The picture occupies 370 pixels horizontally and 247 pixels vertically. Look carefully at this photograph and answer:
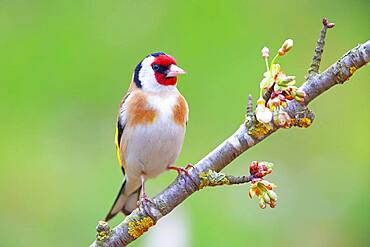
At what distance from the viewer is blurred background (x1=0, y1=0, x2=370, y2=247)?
13.9ft

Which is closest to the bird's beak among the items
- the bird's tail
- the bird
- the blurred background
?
the bird

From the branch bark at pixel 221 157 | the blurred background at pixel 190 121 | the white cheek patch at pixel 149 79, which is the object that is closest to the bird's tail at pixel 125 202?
the white cheek patch at pixel 149 79

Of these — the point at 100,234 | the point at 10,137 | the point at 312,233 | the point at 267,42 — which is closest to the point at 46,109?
the point at 10,137

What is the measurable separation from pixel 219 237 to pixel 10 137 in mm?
1674

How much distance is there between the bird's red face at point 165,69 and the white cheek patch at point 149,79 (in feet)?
0.04

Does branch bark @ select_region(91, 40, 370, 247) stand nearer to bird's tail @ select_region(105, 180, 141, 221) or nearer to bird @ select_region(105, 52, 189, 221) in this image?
bird @ select_region(105, 52, 189, 221)

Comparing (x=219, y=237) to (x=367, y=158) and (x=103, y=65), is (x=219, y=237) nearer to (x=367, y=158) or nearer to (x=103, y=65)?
(x=367, y=158)

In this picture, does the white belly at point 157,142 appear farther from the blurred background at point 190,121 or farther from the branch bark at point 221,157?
the blurred background at point 190,121

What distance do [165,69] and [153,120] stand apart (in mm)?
163

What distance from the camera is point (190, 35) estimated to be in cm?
557

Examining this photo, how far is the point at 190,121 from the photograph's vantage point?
4.86 meters

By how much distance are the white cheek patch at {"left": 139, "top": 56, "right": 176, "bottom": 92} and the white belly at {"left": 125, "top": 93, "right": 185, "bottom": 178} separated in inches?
2.7

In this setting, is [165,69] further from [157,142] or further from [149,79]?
[157,142]

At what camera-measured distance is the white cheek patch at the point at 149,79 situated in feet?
8.08
